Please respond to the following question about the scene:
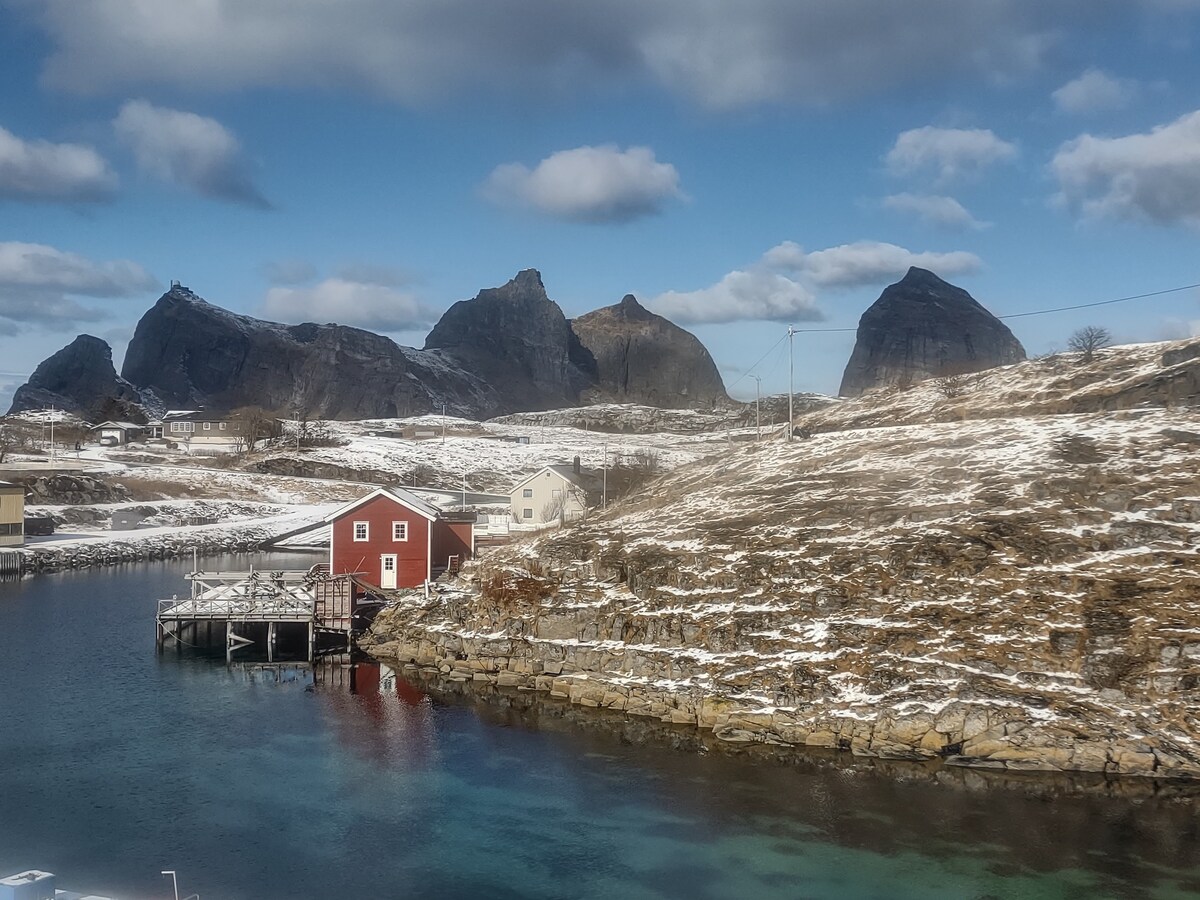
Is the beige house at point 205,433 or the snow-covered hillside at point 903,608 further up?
the beige house at point 205,433

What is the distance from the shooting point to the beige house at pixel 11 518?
69.9m

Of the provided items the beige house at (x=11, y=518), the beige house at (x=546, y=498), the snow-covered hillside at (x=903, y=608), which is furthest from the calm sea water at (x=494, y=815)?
Answer: the beige house at (x=11, y=518)

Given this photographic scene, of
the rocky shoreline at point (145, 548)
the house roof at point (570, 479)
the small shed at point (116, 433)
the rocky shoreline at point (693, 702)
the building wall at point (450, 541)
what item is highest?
the small shed at point (116, 433)

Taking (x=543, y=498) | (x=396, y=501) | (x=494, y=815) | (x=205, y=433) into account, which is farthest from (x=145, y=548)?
(x=205, y=433)

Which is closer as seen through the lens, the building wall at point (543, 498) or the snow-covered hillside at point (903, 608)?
the snow-covered hillside at point (903, 608)

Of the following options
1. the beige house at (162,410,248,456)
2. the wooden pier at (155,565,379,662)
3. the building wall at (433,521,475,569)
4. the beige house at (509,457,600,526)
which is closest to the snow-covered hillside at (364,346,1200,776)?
the wooden pier at (155,565,379,662)

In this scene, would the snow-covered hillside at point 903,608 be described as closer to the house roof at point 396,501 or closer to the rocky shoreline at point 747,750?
the rocky shoreline at point 747,750

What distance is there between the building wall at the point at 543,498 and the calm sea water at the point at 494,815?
35.5 metres

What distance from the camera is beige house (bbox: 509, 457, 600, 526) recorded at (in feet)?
230

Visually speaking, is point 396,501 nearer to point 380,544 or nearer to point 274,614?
point 380,544

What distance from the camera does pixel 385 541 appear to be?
158ft

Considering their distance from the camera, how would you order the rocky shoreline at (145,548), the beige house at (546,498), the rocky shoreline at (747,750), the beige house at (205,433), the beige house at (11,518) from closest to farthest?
the rocky shoreline at (747,750) → the rocky shoreline at (145,548) → the beige house at (11,518) → the beige house at (546,498) → the beige house at (205,433)

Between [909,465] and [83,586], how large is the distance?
158ft

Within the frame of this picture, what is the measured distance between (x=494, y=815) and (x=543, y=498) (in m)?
47.3
